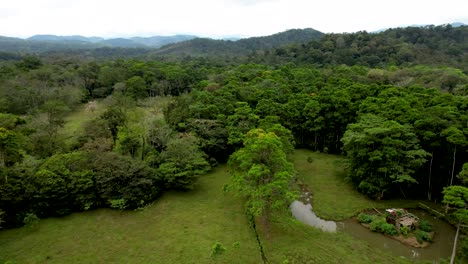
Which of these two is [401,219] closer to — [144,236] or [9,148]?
[144,236]

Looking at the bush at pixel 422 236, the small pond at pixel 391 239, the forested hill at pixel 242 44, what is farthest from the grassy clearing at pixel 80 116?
the forested hill at pixel 242 44

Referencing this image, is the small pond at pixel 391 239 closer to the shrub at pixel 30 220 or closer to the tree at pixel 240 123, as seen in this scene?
the tree at pixel 240 123

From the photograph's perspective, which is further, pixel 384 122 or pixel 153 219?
pixel 384 122

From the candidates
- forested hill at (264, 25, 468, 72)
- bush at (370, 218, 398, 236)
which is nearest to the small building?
bush at (370, 218, 398, 236)

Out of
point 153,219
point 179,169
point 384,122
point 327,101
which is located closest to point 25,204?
point 153,219

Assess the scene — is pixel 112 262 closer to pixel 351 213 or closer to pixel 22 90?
pixel 351 213
